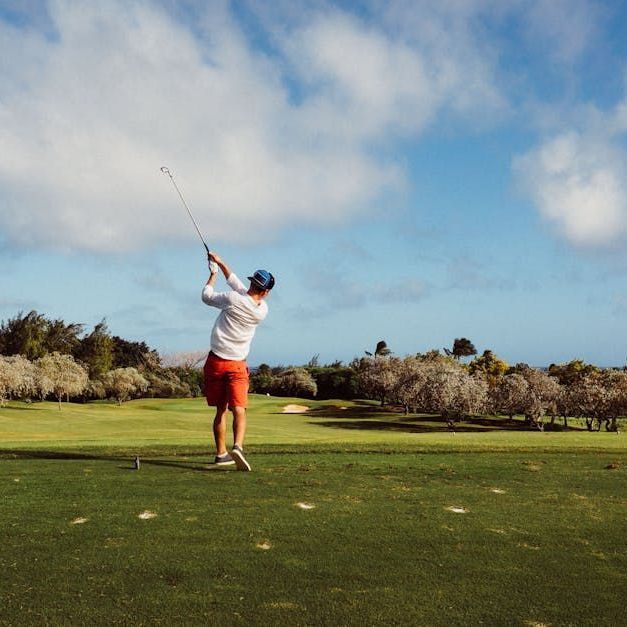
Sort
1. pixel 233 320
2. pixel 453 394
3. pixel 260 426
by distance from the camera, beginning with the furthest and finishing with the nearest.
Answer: pixel 453 394 < pixel 260 426 < pixel 233 320

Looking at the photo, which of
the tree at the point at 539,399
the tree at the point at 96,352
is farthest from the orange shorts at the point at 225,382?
the tree at the point at 96,352

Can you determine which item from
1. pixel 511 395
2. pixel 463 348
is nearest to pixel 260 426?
pixel 511 395

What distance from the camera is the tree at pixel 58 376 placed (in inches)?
2202

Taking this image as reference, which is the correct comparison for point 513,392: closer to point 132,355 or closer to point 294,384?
point 294,384

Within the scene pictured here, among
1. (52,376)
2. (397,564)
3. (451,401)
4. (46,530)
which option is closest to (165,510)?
(46,530)

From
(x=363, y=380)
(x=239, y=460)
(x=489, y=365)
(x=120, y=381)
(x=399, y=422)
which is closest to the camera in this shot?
(x=239, y=460)

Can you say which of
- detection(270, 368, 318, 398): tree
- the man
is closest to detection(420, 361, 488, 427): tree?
detection(270, 368, 318, 398): tree

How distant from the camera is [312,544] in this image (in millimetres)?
5273

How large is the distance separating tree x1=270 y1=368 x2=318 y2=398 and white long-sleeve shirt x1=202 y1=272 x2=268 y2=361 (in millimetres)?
80998

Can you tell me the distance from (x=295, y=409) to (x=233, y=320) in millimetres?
60460

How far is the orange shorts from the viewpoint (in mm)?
9188

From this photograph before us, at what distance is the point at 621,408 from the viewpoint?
53812 millimetres

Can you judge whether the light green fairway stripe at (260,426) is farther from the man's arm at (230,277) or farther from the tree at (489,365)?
the tree at (489,365)

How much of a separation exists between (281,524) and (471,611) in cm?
229
